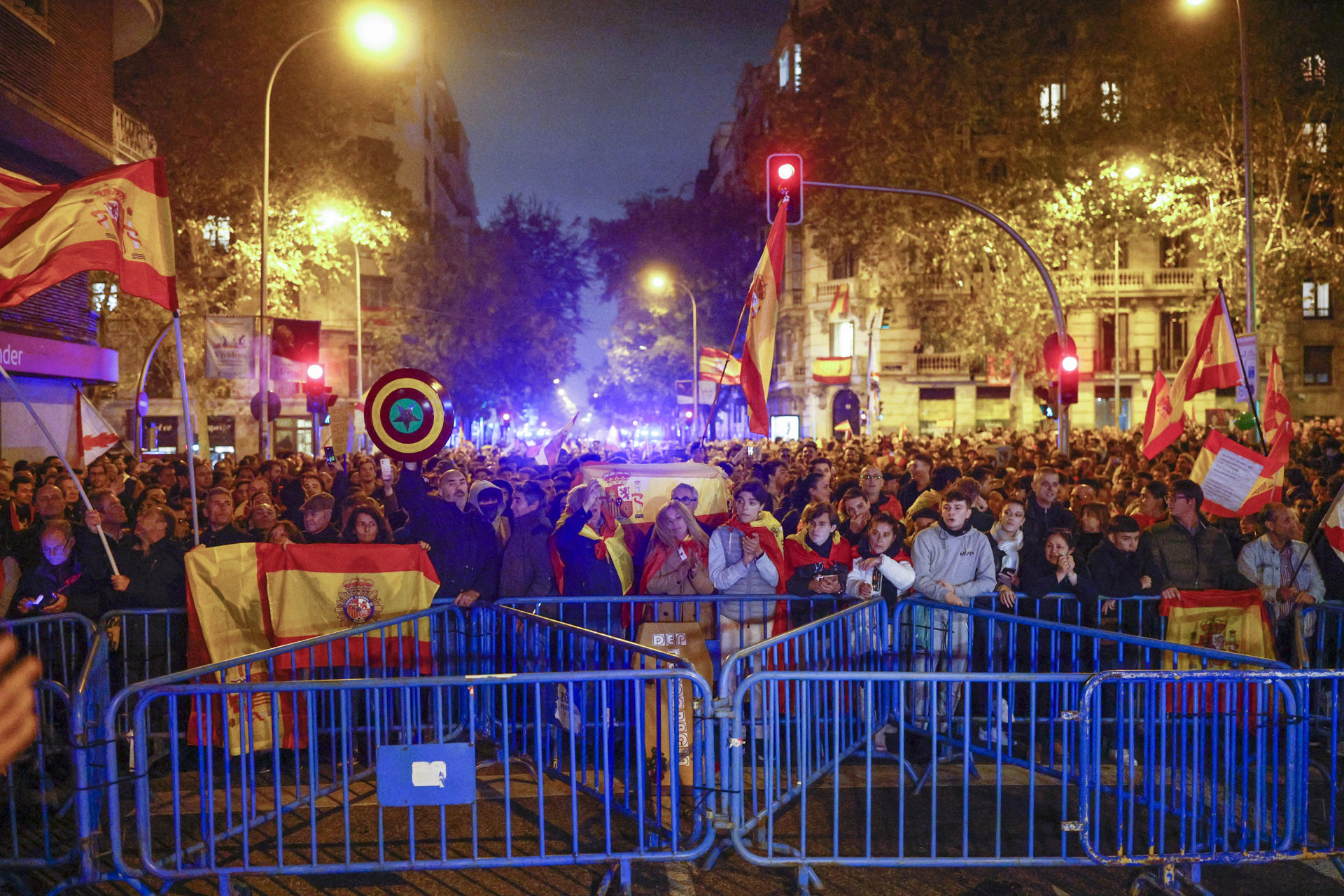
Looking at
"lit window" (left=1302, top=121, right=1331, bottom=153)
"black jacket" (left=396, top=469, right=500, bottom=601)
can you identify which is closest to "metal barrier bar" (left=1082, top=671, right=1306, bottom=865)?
"black jacket" (left=396, top=469, right=500, bottom=601)

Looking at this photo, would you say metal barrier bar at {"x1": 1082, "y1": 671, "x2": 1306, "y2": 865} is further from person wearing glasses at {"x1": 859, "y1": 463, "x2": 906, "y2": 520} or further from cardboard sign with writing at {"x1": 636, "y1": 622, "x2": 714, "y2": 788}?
person wearing glasses at {"x1": 859, "y1": 463, "x2": 906, "y2": 520}

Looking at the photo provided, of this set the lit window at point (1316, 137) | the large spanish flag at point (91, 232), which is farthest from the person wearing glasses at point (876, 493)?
the lit window at point (1316, 137)

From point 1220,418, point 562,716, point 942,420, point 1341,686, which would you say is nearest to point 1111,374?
point 942,420

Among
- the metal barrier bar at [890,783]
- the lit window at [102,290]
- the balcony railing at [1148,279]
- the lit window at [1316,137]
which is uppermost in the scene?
the lit window at [1316,137]

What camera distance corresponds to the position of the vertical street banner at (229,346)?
720 inches

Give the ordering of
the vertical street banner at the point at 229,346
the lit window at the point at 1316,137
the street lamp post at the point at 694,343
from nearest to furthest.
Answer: the vertical street banner at the point at 229,346 < the lit window at the point at 1316,137 < the street lamp post at the point at 694,343

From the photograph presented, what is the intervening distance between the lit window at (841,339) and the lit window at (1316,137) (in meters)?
24.0

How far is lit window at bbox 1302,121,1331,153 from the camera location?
2338cm

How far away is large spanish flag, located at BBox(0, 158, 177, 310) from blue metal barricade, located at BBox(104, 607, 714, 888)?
8.25ft

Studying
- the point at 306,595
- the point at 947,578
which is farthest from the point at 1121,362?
the point at 306,595

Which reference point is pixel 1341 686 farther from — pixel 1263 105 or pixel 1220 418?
pixel 1263 105

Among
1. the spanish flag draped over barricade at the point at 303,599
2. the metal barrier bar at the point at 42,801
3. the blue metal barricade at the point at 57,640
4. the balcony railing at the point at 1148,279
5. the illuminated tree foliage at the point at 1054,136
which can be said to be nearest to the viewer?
the metal barrier bar at the point at 42,801

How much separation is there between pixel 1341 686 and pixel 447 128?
72763 millimetres

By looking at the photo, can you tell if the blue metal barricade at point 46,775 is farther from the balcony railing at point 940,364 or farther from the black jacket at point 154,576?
the balcony railing at point 940,364
